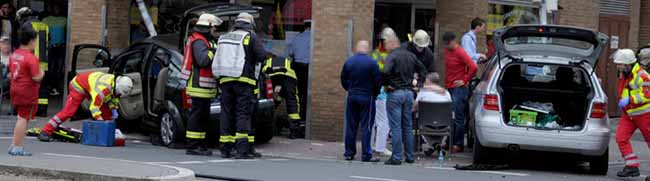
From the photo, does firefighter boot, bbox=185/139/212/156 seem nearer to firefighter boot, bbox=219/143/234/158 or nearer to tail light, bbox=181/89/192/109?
firefighter boot, bbox=219/143/234/158

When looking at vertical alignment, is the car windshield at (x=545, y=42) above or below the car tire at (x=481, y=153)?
above

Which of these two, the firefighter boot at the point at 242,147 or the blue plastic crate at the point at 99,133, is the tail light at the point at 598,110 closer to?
the firefighter boot at the point at 242,147

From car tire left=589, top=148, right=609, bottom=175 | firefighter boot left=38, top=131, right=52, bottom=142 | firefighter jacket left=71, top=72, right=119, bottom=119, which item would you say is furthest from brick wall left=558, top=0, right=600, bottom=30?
firefighter boot left=38, top=131, right=52, bottom=142

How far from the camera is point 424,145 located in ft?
53.0

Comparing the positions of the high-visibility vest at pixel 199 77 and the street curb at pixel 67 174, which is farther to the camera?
the high-visibility vest at pixel 199 77

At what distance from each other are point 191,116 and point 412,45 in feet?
10.0

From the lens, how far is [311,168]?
12.9 m

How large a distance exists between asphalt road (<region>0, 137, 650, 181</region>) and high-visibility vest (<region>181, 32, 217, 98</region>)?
2.64 feet

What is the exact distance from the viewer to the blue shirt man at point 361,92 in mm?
14000

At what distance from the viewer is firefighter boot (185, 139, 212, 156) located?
14094 millimetres

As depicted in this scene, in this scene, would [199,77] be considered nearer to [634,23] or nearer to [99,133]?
[99,133]

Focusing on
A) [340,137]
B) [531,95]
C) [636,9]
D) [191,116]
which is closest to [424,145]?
[340,137]

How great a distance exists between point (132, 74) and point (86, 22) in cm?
335

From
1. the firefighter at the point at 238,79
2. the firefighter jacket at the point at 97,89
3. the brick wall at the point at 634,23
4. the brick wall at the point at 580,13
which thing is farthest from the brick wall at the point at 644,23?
the firefighter jacket at the point at 97,89
